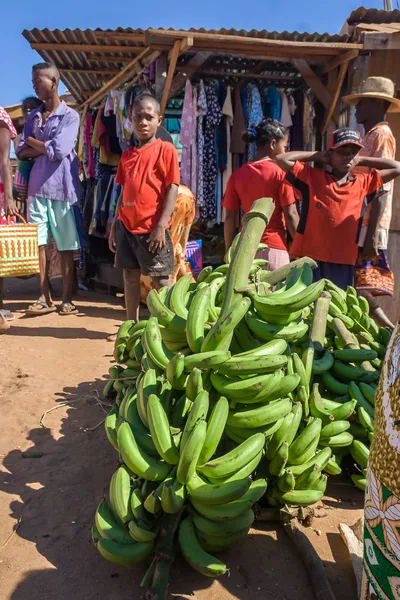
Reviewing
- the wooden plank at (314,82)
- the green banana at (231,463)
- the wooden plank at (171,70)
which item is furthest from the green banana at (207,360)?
the wooden plank at (314,82)

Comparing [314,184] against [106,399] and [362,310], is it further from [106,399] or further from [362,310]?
[106,399]

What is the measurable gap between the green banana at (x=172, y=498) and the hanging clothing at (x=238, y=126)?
6.50m

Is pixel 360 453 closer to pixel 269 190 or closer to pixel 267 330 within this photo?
pixel 267 330

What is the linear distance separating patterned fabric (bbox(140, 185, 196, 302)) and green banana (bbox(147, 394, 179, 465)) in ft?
12.6

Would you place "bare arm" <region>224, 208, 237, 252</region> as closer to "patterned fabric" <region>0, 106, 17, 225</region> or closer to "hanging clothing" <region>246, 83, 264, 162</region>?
"patterned fabric" <region>0, 106, 17, 225</region>

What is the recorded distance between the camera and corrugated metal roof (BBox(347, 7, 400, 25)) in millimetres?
6314

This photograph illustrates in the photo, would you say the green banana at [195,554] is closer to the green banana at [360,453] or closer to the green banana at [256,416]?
the green banana at [256,416]

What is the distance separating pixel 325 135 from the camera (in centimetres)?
731

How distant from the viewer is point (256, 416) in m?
1.80

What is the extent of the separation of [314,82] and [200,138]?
1744 millimetres

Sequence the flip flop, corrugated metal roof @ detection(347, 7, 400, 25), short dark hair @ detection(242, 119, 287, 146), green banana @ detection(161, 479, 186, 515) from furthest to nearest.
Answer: corrugated metal roof @ detection(347, 7, 400, 25), the flip flop, short dark hair @ detection(242, 119, 287, 146), green banana @ detection(161, 479, 186, 515)

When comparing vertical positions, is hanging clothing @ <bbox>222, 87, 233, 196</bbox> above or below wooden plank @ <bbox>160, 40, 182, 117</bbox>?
below

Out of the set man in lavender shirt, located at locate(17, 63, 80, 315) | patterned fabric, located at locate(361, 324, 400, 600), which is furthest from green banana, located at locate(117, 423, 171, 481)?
man in lavender shirt, located at locate(17, 63, 80, 315)

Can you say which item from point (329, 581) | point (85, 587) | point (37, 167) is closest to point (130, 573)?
point (85, 587)
